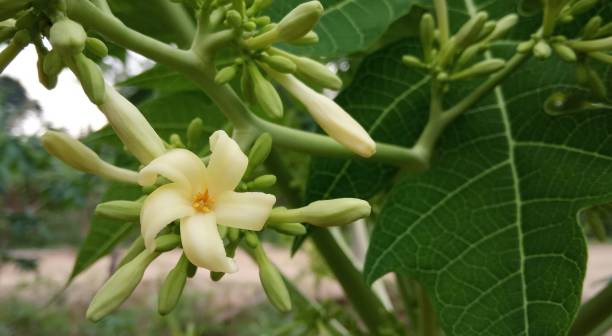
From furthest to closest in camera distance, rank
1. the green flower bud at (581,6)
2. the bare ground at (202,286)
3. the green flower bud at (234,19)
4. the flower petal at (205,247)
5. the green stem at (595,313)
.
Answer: the bare ground at (202,286)
the green stem at (595,313)
the green flower bud at (581,6)
the green flower bud at (234,19)
the flower petal at (205,247)

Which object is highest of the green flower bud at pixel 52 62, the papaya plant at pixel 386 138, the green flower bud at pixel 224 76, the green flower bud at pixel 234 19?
the green flower bud at pixel 52 62

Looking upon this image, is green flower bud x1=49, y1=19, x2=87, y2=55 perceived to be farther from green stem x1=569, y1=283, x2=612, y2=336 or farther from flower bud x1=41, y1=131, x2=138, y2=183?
green stem x1=569, y1=283, x2=612, y2=336

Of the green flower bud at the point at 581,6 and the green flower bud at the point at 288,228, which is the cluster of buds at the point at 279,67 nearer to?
the green flower bud at the point at 288,228

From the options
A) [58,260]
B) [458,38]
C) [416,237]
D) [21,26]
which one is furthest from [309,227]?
[58,260]

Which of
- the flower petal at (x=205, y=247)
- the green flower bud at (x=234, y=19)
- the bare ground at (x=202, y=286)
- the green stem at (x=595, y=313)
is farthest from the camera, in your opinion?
the bare ground at (x=202, y=286)

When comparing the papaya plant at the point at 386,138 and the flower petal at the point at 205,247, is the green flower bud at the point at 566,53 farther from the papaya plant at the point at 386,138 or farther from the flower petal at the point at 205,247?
the flower petal at the point at 205,247

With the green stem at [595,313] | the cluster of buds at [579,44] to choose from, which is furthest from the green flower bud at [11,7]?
the green stem at [595,313]

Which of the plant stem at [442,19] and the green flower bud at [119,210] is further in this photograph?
the plant stem at [442,19]

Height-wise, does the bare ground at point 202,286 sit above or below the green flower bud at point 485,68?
below
